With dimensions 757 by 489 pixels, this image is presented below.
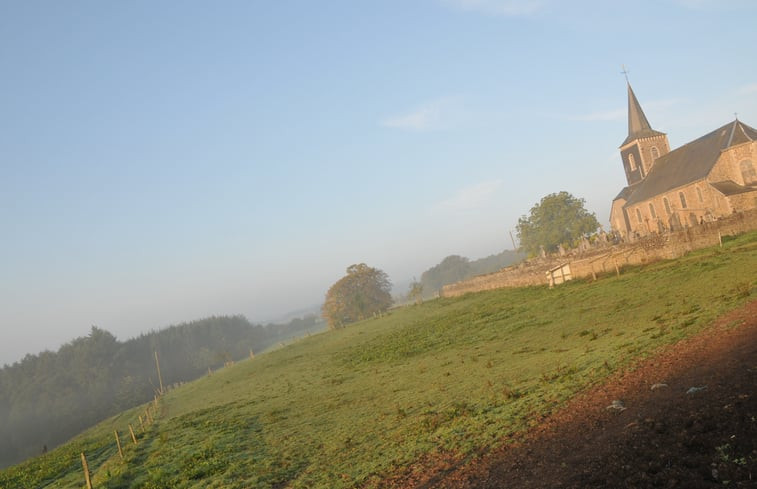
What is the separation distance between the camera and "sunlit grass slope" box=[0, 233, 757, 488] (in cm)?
1245

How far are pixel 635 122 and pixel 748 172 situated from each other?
92.3 feet

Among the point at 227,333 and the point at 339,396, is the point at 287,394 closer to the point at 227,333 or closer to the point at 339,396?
the point at 339,396

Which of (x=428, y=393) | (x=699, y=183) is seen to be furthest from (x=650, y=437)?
(x=699, y=183)

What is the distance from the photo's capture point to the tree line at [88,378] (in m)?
69.9

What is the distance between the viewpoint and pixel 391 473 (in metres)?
10.4

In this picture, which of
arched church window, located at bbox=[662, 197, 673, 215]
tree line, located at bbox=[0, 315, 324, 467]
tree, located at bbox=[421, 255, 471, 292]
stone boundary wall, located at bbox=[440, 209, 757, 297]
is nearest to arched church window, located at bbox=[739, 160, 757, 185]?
arched church window, located at bbox=[662, 197, 673, 215]

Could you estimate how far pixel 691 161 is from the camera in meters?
52.3

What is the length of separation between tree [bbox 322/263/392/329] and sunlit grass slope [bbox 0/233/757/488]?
5068 cm

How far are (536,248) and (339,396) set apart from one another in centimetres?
6552

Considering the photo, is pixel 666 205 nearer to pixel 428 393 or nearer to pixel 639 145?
pixel 639 145

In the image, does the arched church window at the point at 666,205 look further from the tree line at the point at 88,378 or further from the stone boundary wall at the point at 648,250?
the tree line at the point at 88,378

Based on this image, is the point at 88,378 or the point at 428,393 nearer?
Result: the point at 428,393

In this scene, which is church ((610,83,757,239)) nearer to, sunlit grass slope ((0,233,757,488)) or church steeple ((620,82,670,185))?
church steeple ((620,82,670,185))

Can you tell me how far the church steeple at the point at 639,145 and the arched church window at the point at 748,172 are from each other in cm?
2047
